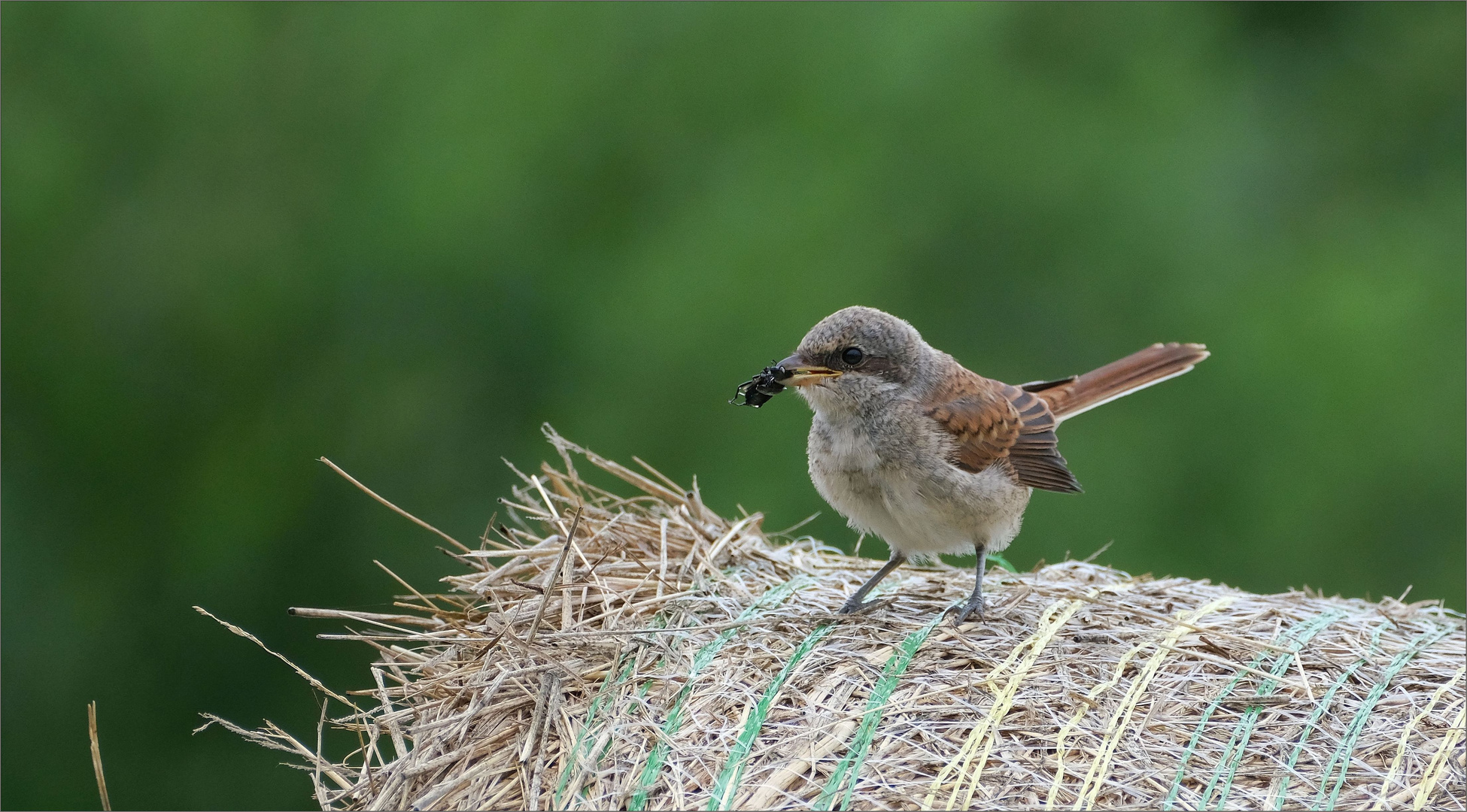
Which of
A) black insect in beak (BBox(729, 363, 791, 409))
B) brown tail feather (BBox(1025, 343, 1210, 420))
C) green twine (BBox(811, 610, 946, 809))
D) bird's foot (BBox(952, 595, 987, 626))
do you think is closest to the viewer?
green twine (BBox(811, 610, 946, 809))

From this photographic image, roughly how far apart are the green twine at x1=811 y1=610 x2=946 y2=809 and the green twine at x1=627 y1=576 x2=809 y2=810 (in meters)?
0.34

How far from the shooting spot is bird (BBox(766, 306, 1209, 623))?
3.09 meters

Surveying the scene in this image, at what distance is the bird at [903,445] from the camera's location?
3094mm

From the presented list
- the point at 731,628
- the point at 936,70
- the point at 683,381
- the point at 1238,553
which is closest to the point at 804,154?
the point at 936,70

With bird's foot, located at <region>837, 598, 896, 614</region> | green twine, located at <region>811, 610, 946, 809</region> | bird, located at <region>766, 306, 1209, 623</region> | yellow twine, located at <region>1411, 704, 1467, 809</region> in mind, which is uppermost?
bird, located at <region>766, 306, 1209, 623</region>

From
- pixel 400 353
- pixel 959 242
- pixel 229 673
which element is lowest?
pixel 229 673

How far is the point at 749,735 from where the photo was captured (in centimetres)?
241

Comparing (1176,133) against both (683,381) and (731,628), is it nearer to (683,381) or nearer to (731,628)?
(683,381)

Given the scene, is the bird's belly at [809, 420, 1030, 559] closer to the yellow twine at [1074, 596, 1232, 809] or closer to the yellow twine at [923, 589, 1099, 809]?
the yellow twine at [923, 589, 1099, 809]

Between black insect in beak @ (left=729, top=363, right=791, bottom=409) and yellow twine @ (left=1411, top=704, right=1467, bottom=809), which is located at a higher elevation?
black insect in beak @ (left=729, top=363, right=791, bottom=409)

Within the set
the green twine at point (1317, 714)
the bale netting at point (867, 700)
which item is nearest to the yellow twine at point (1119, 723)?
the bale netting at point (867, 700)

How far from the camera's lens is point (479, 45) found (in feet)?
17.6

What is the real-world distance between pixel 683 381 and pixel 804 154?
1258 mm

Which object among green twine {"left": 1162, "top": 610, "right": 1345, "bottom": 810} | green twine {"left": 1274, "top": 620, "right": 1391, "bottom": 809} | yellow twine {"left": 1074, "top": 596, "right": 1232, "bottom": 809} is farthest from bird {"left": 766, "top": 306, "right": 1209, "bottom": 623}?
green twine {"left": 1274, "top": 620, "right": 1391, "bottom": 809}
